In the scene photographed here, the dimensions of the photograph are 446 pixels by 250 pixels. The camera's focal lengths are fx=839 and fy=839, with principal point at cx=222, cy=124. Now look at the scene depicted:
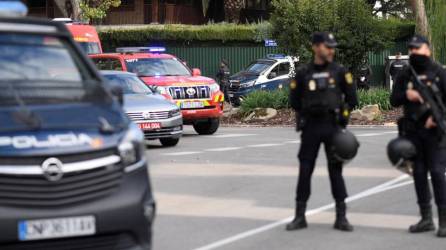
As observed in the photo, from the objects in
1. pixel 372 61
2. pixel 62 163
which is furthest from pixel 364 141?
pixel 372 61

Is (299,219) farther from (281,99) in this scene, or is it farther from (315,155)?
(281,99)

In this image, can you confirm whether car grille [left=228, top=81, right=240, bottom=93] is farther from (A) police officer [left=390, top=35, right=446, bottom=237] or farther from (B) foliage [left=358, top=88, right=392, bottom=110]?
(A) police officer [left=390, top=35, right=446, bottom=237]

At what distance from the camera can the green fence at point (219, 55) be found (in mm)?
36875

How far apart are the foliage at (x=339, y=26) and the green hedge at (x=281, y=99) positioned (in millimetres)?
1050

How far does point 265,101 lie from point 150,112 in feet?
30.2

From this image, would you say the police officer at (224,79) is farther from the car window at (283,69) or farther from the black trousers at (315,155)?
the black trousers at (315,155)

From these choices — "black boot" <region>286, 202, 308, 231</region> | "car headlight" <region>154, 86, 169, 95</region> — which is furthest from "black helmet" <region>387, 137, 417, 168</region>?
"car headlight" <region>154, 86, 169, 95</region>

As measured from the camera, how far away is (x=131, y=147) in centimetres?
561

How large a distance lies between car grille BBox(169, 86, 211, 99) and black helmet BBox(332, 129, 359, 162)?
35.4 ft

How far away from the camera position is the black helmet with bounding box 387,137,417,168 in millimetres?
7500

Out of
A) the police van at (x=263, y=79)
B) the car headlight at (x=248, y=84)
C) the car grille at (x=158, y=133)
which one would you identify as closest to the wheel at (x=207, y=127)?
the car grille at (x=158, y=133)

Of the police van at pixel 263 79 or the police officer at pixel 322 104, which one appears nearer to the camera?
the police officer at pixel 322 104

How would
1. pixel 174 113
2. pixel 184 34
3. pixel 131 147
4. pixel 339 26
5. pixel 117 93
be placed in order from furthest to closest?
pixel 184 34 → pixel 339 26 → pixel 174 113 → pixel 117 93 → pixel 131 147

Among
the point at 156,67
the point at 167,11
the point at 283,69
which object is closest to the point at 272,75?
the point at 283,69
